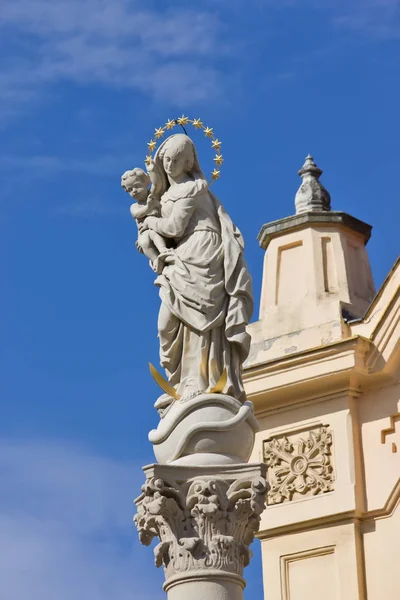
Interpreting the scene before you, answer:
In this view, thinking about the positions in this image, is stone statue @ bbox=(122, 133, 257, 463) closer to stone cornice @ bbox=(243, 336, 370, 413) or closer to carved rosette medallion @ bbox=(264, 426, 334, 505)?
stone cornice @ bbox=(243, 336, 370, 413)

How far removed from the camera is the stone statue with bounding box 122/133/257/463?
11445 millimetres

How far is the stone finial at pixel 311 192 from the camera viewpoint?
17.7 meters

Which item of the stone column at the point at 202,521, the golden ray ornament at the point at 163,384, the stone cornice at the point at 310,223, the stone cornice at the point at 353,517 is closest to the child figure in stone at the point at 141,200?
the golden ray ornament at the point at 163,384

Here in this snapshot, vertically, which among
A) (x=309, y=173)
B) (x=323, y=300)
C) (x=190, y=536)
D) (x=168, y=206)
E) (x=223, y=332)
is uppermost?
(x=309, y=173)

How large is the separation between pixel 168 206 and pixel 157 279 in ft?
1.76

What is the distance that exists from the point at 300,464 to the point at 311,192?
2981 mm

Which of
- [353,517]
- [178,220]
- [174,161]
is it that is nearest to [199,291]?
[178,220]

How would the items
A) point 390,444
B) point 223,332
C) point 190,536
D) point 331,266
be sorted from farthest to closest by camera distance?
point 331,266, point 390,444, point 223,332, point 190,536

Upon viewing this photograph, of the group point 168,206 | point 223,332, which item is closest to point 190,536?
point 223,332

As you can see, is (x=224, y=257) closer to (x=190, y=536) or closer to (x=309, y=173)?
(x=190, y=536)

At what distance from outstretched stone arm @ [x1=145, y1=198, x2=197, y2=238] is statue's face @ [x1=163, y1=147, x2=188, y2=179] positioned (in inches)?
10.0

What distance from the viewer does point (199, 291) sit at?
38.9 feet

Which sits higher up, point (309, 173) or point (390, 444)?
point (309, 173)

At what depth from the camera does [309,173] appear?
1800cm
